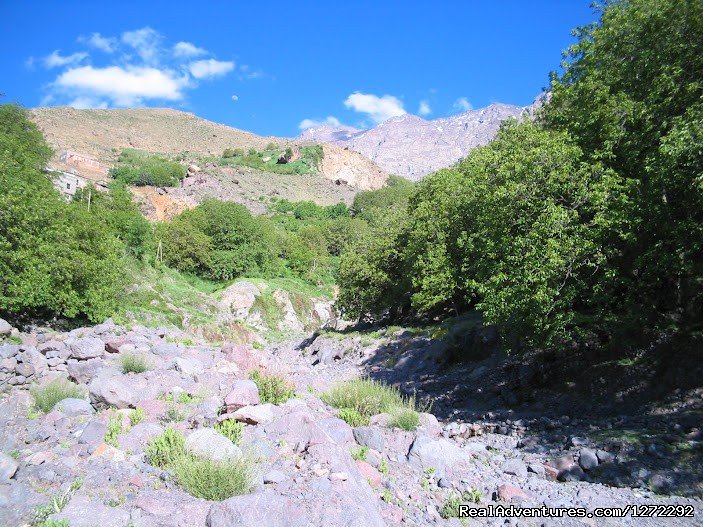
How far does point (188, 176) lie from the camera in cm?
9506

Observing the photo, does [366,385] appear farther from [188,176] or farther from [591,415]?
[188,176]

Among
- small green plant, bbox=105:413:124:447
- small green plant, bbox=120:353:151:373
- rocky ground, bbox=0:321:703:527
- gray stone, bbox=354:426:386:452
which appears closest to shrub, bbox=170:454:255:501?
rocky ground, bbox=0:321:703:527

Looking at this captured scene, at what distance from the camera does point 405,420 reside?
9.16 meters

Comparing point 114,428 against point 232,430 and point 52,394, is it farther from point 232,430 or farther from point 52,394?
point 52,394

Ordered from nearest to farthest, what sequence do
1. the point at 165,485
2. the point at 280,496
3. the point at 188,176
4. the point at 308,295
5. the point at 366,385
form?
the point at 280,496, the point at 165,485, the point at 366,385, the point at 308,295, the point at 188,176

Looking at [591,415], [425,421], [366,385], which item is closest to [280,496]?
[425,421]

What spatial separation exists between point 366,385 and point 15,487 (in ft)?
24.7

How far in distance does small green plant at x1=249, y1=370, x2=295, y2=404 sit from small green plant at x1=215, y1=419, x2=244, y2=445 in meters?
1.81

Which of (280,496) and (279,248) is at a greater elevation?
(279,248)

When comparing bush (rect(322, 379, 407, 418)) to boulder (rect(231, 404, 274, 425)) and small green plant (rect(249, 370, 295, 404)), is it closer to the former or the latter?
small green plant (rect(249, 370, 295, 404))

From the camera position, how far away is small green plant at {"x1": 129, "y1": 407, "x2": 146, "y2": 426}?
313 inches

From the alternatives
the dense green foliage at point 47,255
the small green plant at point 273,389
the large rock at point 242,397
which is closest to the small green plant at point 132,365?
the small green plant at point 273,389

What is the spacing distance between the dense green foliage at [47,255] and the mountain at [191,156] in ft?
165

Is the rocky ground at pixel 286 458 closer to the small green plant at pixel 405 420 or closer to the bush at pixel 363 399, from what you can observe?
the small green plant at pixel 405 420
